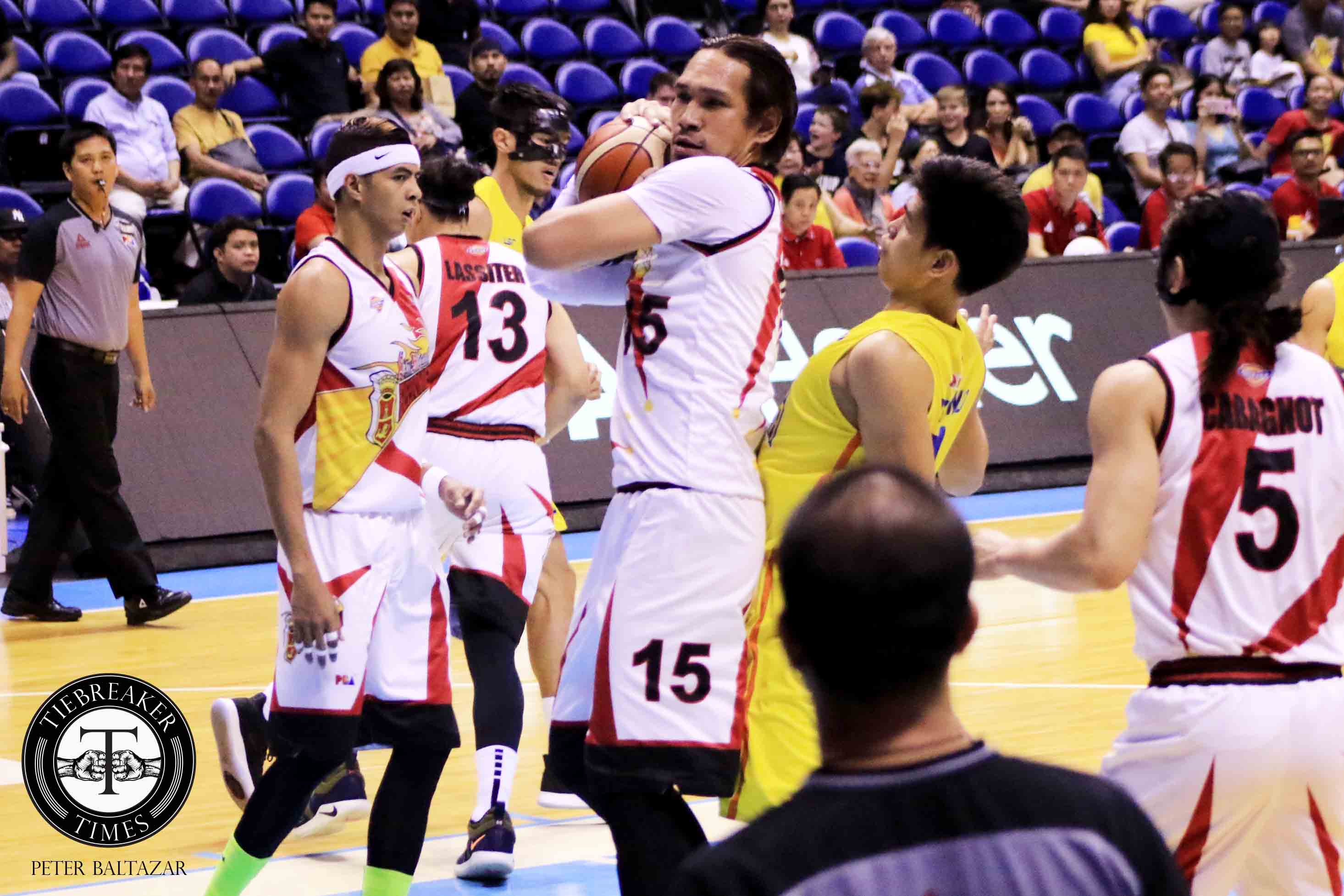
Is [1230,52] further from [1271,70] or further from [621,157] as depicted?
[621,157]

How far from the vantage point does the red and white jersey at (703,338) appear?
3.44 m

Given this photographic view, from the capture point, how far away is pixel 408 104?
13039 millimetres

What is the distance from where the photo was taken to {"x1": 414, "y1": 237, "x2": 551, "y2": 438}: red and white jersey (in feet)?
17.7

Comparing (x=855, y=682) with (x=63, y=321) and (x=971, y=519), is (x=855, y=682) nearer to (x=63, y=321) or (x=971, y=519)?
(x=63, y=321)

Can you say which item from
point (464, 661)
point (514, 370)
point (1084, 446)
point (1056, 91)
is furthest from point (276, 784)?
point (1056, 91)

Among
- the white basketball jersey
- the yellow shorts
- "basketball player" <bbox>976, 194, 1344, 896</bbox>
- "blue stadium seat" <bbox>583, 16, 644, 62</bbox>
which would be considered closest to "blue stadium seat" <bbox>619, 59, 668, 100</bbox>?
"blue stadium seat" <bbox>583, 16, 644, 62</bbox>

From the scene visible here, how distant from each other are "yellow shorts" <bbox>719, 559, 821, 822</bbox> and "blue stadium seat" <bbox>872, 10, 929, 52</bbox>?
14.8 metres

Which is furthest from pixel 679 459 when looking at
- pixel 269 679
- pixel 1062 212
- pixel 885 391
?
pixel 1062 212

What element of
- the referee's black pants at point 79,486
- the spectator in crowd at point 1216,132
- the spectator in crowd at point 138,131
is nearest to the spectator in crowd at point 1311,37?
the spectator in crowd at point 1216,132

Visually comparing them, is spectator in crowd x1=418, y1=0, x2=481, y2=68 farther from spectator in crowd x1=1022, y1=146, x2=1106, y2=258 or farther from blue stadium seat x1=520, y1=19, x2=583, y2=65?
spectator in crowd x1=1022, y1=146, x2=1106, y2=258

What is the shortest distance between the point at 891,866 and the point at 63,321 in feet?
25.7

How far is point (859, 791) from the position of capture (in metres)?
1.66

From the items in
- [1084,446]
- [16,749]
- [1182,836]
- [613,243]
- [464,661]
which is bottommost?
[1084,446]

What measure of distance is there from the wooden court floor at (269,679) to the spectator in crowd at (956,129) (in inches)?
246
